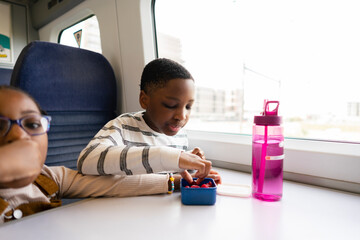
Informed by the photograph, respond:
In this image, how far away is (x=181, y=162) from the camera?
0.66 m

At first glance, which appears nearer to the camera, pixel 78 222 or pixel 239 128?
pixel 78 222

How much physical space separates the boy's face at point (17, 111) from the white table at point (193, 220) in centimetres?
29

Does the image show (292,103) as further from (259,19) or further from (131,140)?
(131,140)

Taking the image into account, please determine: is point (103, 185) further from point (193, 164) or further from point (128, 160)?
point (193, 164)

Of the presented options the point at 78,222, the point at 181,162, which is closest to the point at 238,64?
the point at 181,162

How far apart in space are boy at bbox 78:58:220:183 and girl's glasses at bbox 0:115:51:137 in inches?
14.1

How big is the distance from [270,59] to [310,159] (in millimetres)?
496

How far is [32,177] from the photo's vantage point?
27 cm

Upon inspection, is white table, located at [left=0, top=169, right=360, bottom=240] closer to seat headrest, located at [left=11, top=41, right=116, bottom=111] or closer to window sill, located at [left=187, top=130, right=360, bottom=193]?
window sill, located at [left=187, top=130, right=360, bottom=193]

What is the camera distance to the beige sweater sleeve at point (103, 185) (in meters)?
0.75

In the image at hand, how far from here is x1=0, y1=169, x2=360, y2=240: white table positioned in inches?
21.3

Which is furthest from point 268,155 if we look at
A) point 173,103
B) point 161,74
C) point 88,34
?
point 88,34

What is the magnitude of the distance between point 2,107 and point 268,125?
24.1 inches

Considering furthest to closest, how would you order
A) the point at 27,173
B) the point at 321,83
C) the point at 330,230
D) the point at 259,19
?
the point at 259,19 < the point at 321,83 < the point at 330,230 < the point at 27,173
